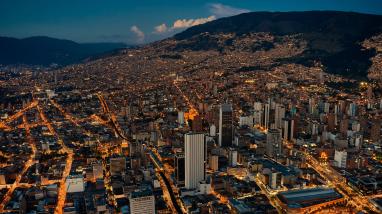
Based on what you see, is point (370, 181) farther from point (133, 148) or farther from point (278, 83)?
point (278, 83)

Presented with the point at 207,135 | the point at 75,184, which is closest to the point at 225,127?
the point at 207,135

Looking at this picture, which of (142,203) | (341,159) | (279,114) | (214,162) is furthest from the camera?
(279,114)

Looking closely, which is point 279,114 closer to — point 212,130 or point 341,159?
point 212,130

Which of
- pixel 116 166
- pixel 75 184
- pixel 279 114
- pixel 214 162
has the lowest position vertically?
pixel 75 184

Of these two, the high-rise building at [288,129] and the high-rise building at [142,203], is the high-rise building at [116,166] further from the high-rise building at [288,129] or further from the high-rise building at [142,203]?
the high-rise building at [288,129]

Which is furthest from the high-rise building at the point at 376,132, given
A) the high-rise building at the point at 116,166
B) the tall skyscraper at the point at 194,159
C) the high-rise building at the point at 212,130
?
the high-rise building at the point at 116,166
